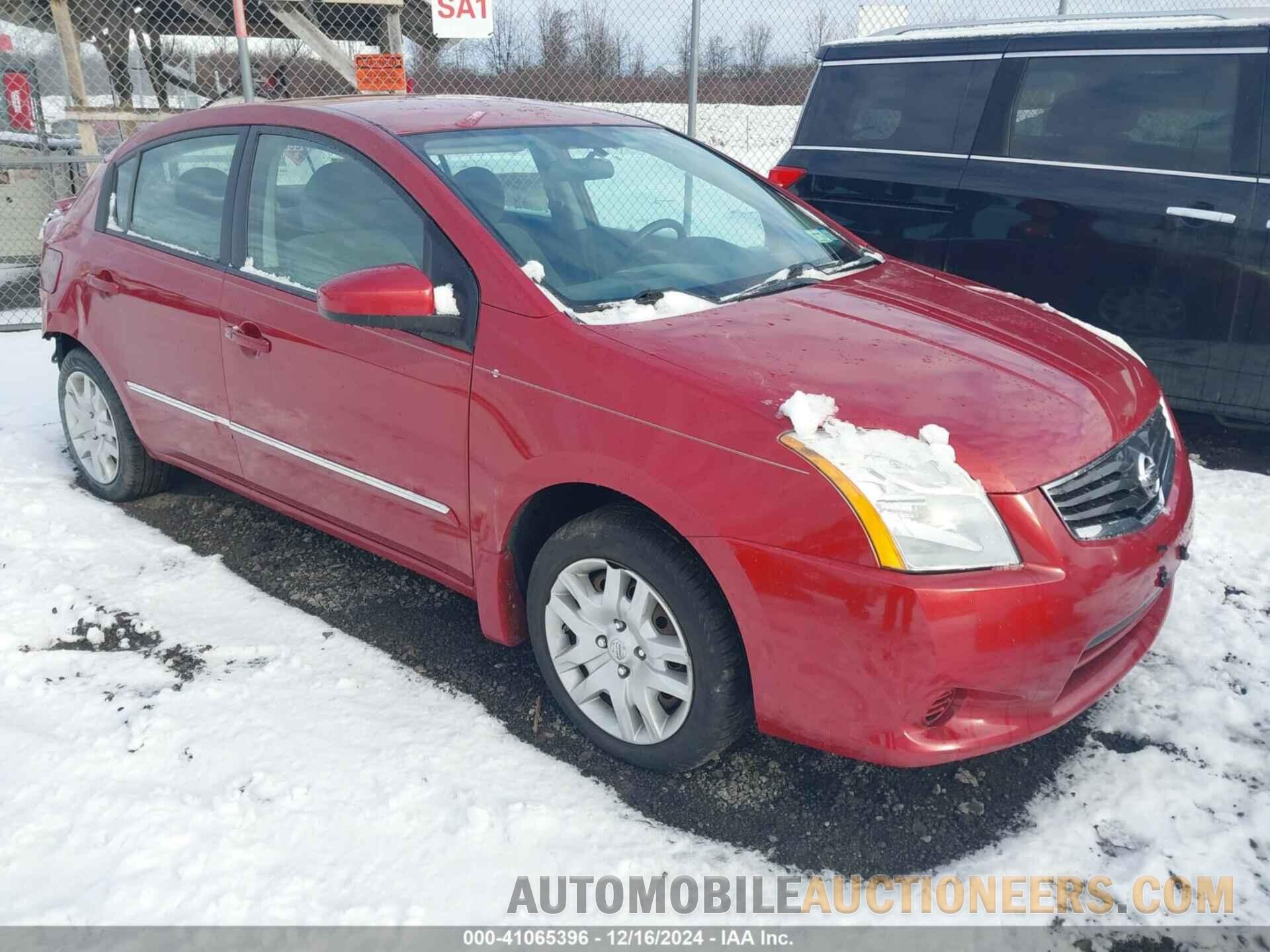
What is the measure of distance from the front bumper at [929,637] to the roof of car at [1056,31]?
3127 mm

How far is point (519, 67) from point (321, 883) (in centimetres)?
1030

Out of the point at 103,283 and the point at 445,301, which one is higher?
the point at 445,301

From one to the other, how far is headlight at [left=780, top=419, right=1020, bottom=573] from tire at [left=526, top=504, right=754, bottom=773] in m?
0.43

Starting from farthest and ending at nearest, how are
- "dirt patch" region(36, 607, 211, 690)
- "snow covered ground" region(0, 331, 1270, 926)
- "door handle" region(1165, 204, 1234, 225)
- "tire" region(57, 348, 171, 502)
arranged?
"door handle" region(1165, 204, 1234, 225), "tire" region(57, 348, 171, 502), "dirt patch" region(36, 607, 211, 690), "snow covered ground" region(0, 331, 1270, 926)

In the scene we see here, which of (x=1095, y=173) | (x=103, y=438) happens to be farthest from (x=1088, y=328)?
(x=103, y=438)

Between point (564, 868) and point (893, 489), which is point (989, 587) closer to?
point (893, 489)

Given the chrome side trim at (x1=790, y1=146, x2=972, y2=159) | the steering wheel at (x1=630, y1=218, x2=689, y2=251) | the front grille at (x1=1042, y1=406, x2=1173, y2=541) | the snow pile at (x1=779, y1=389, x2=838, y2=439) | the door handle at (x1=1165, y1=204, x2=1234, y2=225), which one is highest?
the chrome side trim at (x1=790, y1=146, x2=972, y2=159)

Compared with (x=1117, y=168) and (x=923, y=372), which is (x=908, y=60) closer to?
(x=1117, y=168)

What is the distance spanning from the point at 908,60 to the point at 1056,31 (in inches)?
27.5

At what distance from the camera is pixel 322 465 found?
10.6 feet

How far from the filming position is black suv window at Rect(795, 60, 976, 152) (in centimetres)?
502

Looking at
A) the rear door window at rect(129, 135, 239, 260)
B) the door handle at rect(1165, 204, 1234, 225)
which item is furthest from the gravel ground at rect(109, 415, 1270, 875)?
the door handle at rect(1165, 204, 1234, 225)

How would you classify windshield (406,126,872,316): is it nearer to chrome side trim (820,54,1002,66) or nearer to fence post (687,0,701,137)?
chrome side trim (820,54,1002,66)

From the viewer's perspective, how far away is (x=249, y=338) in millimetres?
3328
